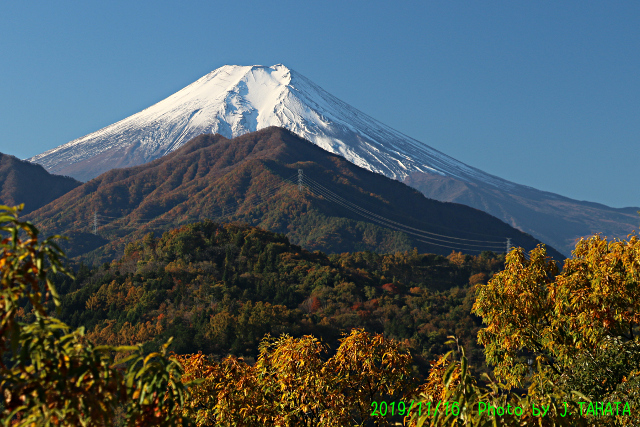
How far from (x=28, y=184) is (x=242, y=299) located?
122m

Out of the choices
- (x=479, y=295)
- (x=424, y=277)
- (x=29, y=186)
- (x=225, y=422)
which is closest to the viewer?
(x=225, y=422)

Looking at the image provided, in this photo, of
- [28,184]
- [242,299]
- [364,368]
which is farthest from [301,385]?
[28,184]

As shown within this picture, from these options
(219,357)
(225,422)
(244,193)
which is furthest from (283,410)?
(244,193)

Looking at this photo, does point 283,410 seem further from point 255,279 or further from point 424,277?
point 424,277

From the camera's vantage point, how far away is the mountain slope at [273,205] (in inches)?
4424

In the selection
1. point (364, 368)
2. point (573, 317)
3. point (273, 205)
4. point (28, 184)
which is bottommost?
point (28, 184)

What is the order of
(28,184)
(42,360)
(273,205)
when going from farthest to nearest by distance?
(28,184) → (273,205) → (42,360)

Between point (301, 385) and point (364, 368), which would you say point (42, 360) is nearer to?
point (301, 385)

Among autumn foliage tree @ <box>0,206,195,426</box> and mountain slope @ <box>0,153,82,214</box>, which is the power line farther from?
autumn foliage tree @ <box>0,206,195,426</box>

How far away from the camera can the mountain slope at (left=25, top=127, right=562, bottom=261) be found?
112375 millimetres

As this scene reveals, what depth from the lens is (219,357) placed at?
32281 mm

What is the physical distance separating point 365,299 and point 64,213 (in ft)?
332

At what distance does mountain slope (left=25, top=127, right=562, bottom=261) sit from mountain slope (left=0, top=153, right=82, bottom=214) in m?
8.71

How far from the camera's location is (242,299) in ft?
139
